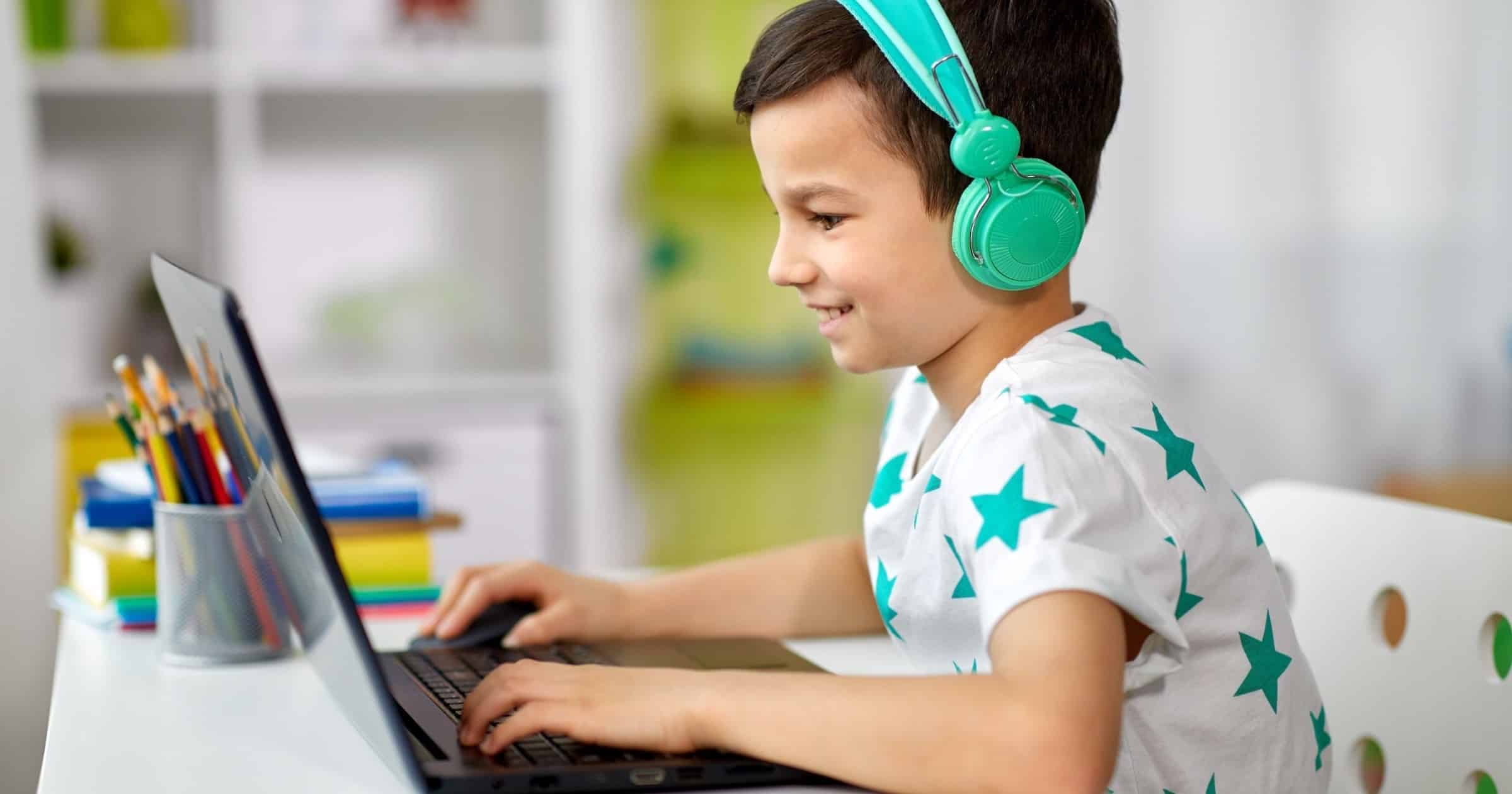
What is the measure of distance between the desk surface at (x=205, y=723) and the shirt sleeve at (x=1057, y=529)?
0.12 m

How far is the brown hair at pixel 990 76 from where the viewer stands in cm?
74

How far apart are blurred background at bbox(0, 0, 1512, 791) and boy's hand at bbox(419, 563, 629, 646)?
141cm

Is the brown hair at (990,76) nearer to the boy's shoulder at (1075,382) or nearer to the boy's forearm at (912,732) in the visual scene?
the boy's shoulder at (1075,382)

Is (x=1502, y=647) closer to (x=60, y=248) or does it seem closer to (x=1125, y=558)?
(x=1125, y=558)

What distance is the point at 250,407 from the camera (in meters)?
0.61

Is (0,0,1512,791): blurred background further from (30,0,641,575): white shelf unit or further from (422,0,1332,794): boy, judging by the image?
(422,0,1332,794): boy

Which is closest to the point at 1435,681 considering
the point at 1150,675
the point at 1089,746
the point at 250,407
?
the point at 1150,675

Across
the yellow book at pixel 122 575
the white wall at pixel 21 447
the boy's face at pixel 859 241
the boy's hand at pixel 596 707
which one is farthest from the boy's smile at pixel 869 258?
the white wall at pixel 21 447

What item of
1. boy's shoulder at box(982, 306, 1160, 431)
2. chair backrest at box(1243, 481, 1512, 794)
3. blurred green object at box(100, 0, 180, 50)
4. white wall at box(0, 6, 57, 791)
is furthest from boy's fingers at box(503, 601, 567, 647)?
blurred green object at box(100, 0, 180, 50)

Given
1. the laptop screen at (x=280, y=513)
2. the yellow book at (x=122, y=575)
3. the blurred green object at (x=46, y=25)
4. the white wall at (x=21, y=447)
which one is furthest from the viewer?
the blurred green object at (x=46, y=25)

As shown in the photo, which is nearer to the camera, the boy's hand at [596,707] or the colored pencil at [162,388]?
the boy's hand at [596,707]

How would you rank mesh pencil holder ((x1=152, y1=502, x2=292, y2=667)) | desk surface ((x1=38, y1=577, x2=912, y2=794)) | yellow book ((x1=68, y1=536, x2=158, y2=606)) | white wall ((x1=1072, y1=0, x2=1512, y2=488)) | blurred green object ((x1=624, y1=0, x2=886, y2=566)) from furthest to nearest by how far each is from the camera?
blurred green object ((x1=624, y1=0, x2=886, y2=566)) → white wall ((x1=1072, y1=0, x2=1512, y2=488)) → yellow book ((x1=68, y1=536, x2=158, y2=606)) → mesh pencil holder ((x1=152, y1=502, x2=292, y2=667)) → desk surface ((x1=38, y1=577, x2=912, y2=794))

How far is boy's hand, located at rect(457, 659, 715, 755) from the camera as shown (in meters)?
0.64

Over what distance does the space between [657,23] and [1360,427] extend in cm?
145
